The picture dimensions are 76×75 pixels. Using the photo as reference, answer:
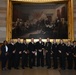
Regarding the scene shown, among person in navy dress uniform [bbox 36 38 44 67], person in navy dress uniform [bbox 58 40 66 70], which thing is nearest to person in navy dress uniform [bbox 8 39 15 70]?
person in navy dress uniform [bbox 36 38 44 67]

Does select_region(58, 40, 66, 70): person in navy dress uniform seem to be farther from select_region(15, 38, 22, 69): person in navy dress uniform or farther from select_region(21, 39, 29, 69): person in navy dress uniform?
select_region(15, 38, 22, 69): person in navy dress uniform

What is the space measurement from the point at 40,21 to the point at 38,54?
3150 millimetres

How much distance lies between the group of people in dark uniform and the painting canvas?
2.25m

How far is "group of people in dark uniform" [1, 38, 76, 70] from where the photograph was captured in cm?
1205

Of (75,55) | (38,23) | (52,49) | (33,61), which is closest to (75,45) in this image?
(75,55)

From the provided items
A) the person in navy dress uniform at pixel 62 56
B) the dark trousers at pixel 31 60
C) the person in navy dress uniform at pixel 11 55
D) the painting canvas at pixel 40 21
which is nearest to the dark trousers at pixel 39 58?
the dark trousers at pixel 31 60

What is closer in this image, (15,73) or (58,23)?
(15,73)

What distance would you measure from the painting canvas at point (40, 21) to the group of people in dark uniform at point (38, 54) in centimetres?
225

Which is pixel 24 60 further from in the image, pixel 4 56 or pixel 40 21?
pixel 40 21

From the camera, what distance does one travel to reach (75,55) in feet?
39.4

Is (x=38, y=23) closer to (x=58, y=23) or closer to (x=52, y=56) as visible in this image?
(x=58, y=23)

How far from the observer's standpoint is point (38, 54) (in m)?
12.5

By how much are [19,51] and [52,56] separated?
1.98 m

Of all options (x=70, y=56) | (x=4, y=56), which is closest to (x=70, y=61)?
(x=70, y=56)
